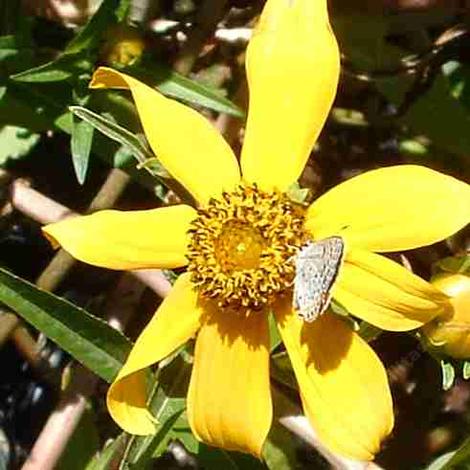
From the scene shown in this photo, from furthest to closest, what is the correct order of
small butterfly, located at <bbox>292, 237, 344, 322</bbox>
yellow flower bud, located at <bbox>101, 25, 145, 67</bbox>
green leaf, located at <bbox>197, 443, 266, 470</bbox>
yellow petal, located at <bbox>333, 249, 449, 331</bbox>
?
1. yellow flower bud, located at <bbox>101, 25, 145, 67</bbox>
2. green leaf, located at <bbox>197, 443, 266, 470</bbox>
3. yellow petal, located at <bbox>333, 249, 449, 331</bbox>
4. small butterfly, located at <bbox>292, 237, 344, 322</bbox>

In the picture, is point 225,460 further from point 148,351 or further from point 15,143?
point 15,143

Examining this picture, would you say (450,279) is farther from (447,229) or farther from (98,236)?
(98,236)

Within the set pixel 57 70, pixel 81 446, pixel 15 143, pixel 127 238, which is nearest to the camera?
pixel 127 238

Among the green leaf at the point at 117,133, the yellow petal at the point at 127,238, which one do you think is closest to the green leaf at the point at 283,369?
the yellow petal at the point at 127,238

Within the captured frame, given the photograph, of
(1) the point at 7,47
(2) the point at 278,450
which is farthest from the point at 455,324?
(1) the point at 7,47

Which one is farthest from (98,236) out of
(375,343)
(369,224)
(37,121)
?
(375,343)

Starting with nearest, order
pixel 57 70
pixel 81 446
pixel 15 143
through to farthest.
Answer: pixel 57 70 < pixel 81 446 < pixel 15 143

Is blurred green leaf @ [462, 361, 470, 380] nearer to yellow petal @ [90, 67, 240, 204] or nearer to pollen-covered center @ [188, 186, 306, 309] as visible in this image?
pollen-covered center @ [188, 186, 306, 309]

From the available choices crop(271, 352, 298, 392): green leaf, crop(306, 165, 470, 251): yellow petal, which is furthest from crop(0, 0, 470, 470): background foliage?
crop(306, 165, 470, 251): yellow petal
